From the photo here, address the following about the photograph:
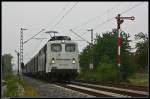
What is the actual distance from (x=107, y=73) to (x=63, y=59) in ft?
38.7

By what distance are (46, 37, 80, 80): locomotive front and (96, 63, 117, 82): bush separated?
381 inches

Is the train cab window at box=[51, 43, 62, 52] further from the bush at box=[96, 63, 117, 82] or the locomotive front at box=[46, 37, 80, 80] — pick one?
the bush at box=[96, 63, 117, 82]

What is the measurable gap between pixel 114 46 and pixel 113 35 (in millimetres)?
3286

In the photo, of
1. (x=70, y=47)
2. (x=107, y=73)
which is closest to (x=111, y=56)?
(x=107, y=73)

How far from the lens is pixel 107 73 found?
Result: 145 ft

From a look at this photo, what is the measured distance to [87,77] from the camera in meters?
50.9

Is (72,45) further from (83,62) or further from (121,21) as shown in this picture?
(83,62)

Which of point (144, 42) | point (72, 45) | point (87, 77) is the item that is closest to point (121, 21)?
point (72, 45)

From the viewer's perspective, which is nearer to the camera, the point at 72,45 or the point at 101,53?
the point at 72,45

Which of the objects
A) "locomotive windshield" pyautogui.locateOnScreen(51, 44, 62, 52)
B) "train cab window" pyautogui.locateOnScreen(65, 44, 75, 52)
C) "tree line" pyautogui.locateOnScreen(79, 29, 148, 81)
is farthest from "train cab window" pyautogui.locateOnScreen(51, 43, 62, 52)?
"tree line" pyautogui.locateOnScreen(79, 29, 148, 81)

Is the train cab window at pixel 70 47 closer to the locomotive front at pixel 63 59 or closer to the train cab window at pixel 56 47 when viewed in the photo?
the locomotive front at pixel 63 59

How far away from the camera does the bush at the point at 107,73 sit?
4307 cm

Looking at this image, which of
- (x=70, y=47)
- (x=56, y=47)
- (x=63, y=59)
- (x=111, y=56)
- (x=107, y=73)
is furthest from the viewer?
(x=111, y=56)

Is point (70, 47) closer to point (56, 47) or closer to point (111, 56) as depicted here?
point (56, 47)
